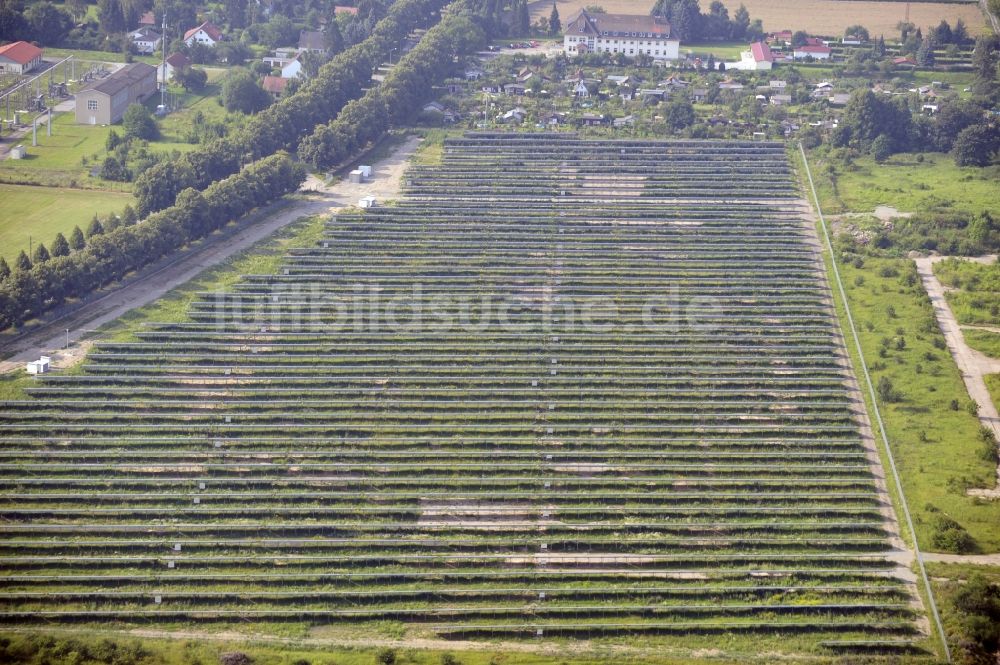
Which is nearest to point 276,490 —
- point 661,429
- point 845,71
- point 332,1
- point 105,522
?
point 105,522

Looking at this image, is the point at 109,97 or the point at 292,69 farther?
the point at 292,69

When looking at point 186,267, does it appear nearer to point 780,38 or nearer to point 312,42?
point 312,42

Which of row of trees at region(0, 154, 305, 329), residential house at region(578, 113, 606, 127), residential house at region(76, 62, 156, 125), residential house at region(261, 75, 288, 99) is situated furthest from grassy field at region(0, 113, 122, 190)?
residential house at region(578, 113, 606, 127)

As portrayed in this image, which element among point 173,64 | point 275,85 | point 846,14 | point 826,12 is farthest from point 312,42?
point 846,14

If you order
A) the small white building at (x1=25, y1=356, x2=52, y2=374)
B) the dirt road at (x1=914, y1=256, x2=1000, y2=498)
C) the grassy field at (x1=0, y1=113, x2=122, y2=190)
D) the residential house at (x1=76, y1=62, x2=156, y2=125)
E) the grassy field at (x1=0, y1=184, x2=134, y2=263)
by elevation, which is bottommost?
the small white building at (x1=25, y1=356, x2=52, y2=374)

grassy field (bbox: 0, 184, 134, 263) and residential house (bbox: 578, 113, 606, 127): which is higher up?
residential house (bbox: 578, 113, 606, 127)

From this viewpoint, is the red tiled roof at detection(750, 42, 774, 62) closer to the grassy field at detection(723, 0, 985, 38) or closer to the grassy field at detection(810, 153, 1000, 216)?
the grassy field at detection(723, 0, 985, 38)

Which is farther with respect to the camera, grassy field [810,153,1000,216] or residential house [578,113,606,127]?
residential house [578,113,606,127]
